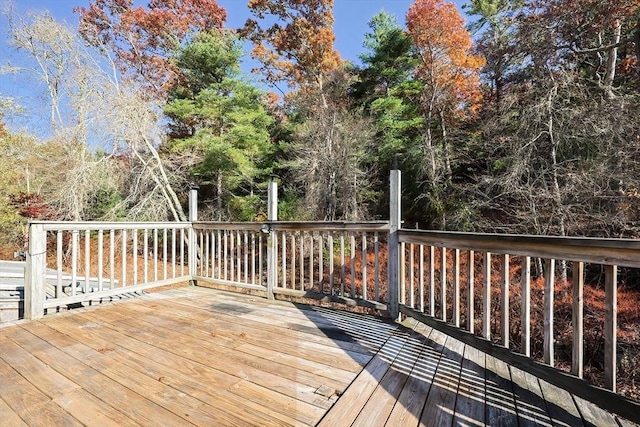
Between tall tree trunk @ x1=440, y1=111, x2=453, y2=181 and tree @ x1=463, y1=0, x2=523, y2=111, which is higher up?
tree @ x1=463, y1=0, x2=523, y2=111

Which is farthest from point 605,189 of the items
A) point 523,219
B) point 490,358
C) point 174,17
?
point 174,17

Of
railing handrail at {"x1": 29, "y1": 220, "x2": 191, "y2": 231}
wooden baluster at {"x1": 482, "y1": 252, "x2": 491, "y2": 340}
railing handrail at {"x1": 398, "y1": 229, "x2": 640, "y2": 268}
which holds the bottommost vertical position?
wooden baluster at {"x1": 482, "y1": 252, "x2": 491, "y2": 340}

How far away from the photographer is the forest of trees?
224 inches

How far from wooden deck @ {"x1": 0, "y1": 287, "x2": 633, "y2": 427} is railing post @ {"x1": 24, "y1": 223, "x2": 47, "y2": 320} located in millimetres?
181

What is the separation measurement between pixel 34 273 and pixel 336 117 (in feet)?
24.4

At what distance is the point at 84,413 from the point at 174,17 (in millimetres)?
13530

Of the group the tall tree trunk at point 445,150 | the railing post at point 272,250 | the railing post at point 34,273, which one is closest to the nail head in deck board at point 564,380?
the railing post at point 272,250

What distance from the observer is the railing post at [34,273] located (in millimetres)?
2750

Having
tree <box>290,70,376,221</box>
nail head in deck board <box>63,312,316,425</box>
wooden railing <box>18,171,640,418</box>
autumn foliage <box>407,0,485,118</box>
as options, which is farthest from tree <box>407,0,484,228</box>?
nail head in deck board <box>63,312,316,425</box>

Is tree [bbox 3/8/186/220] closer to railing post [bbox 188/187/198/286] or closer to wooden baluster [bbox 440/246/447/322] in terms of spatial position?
railing post [bbox 188/187/198/286]

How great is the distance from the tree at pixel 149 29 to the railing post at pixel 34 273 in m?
8.46

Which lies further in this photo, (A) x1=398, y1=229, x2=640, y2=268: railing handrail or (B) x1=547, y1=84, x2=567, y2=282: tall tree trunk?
(B) x1=547, y1=84, x2=567, y2=282: tall tree trunk

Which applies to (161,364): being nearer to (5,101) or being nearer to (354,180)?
(354,180)

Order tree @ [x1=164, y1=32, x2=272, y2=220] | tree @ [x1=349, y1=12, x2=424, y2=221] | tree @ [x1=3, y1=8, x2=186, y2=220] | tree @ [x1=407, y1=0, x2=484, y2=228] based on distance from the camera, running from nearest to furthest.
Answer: tree @ [x1=3, y1=8, x2=186, y2=220] < tree @ [x1=407, y1=0, x2=484, y2=228] < tree @ [x1=349, y1=12, x2=424, y2=221] < tree @ [x1=164, y1=32, x2=272, y2=220]
